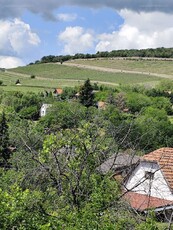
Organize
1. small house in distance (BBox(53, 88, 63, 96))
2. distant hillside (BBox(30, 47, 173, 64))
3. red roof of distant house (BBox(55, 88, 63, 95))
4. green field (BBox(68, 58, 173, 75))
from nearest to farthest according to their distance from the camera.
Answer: small house in distance (BBox(53, 88, 63, 96)) < red roof of distant house (BBox(55, 88, 63, 95)) < green field (BBox(68, 58, 173, 75)) < distant hillside (BBox(30, 47, 173, 64))

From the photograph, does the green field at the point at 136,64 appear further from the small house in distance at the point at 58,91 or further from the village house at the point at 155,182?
the village house at the point at 155,182

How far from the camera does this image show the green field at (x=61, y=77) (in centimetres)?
10988

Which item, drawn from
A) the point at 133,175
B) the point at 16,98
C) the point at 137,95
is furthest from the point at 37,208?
the point at 137,95

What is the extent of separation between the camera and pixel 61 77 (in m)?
122

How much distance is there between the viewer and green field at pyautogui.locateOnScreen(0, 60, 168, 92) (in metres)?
110

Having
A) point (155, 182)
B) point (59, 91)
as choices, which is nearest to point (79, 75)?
point (59, 91)

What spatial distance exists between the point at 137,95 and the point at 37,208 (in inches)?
3401

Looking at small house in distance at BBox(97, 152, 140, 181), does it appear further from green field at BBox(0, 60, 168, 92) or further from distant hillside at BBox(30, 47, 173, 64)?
distant hillside at BBox(30, 47, 173, 64)

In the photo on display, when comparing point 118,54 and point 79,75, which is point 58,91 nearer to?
point 79,75

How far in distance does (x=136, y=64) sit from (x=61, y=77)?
2294cm

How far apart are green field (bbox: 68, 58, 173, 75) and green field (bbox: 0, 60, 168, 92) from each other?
279 millimetres

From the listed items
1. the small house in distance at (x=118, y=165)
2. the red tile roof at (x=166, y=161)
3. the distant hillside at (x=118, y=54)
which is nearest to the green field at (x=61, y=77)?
the distant hillside at (x=118, y=54)

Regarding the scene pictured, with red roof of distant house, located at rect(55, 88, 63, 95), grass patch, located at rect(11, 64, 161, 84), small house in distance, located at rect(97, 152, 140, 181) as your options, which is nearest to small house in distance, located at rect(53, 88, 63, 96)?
red roof of distant house, located at rect(55, 88, 63, 95)

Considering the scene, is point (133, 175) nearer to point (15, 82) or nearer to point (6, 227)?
point (6, 227)
